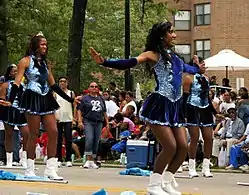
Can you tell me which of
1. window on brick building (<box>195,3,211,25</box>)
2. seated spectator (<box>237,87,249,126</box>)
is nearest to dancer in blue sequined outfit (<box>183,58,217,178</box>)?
seated spectator (<box>237,87,249,126</box>)

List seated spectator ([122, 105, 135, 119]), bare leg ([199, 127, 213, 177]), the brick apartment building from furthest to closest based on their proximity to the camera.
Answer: the brick apartment building < seated spectator ([122, 105, 135, 119]) < bare leg ([199, 127, 213, 177])

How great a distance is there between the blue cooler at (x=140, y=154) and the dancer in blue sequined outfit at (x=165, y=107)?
19.1 feet

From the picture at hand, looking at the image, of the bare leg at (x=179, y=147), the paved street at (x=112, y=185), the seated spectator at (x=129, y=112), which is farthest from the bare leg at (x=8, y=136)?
the bare leg at (x=179, y=147)

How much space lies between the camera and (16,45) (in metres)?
36.9

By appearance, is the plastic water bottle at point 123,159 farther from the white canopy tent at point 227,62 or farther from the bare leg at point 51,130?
the white canopy tent at point 227,62

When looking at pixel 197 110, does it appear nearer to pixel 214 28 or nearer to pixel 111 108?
pixel 111 108

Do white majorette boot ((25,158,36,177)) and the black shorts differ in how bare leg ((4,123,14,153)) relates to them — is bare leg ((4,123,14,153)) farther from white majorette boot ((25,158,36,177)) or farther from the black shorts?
the black shorts

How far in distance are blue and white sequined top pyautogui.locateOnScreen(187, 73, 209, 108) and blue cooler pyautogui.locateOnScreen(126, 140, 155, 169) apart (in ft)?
7.60

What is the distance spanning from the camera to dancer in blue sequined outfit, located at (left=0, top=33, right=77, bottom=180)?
12.5 meters

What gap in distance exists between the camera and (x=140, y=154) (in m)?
16.4

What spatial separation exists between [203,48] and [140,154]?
36663 mm

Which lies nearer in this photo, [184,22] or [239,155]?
[239,155]

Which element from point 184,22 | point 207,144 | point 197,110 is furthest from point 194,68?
point 184,22

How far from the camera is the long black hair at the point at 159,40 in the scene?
404 inches
